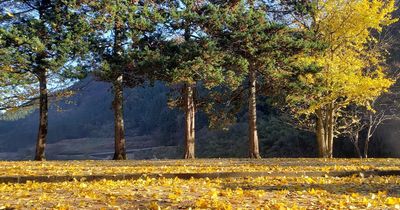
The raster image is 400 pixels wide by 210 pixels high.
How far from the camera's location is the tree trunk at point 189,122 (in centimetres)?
1884

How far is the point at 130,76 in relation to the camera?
18781mm

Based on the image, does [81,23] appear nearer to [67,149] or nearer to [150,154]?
[150,154]

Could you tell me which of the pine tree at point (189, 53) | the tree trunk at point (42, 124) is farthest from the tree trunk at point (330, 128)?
the tree trunk at point (42, 124)

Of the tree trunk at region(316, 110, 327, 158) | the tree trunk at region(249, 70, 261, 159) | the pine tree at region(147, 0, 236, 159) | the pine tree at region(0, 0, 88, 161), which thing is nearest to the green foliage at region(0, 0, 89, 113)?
the pine tree at region(0, 0, 88, 161)

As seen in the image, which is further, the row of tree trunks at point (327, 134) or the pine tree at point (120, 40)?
the row of tree trunks at point (327, 134)

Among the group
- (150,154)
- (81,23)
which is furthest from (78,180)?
(150,154)

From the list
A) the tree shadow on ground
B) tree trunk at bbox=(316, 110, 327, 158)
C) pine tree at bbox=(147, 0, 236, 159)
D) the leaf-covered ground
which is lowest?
the tree shadow on ground

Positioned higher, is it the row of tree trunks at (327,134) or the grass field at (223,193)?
the row of tree trunks at (327,134)

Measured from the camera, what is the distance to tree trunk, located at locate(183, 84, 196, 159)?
1884 centimetres

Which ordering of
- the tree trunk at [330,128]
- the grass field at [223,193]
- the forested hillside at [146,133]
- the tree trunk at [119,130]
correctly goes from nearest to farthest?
the grass field at [223,193]
the tree trunk at [119,130]
the tree trunk at [330,128]
the forested hillside at [146,133]

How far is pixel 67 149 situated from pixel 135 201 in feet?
278

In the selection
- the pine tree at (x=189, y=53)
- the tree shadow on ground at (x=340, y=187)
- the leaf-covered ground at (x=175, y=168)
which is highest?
the pine tree at (x=189, y=53)

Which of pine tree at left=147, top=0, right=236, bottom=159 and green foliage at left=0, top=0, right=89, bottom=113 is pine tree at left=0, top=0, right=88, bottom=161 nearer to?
green foliage at left=0, top=0, right=89, bottom=113

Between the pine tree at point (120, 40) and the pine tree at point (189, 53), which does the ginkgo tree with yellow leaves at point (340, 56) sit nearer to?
the pine tree at point (189, 53)
